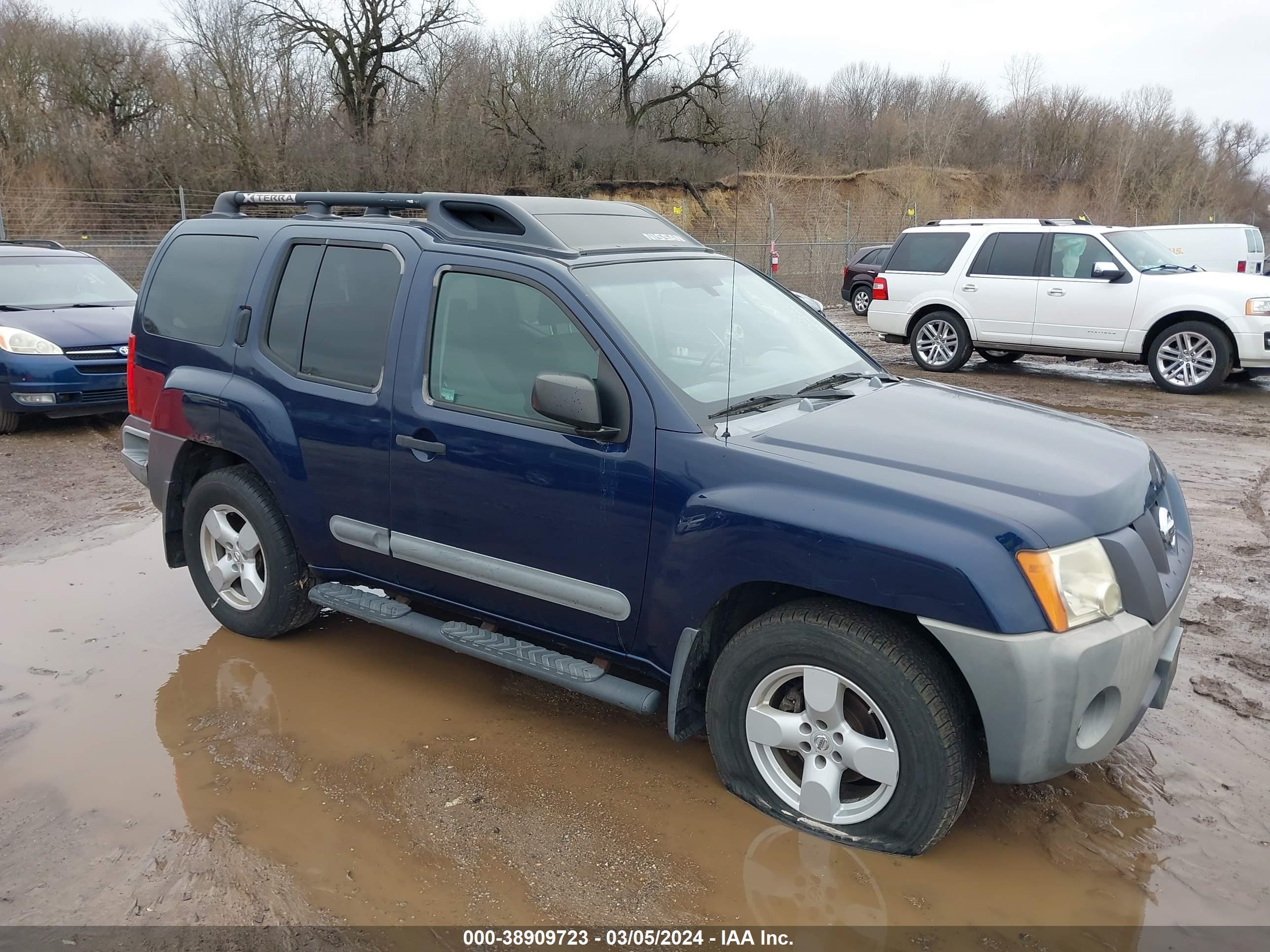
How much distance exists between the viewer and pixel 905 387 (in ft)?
13.1

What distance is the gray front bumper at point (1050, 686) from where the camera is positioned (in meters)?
2.63

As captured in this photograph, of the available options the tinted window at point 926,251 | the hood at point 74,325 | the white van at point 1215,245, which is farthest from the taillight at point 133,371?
the white van at point 1215,245

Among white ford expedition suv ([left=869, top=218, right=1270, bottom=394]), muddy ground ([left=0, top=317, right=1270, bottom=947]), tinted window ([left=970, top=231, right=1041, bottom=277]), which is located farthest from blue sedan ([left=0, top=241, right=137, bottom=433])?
tinted window ([left=970, top=231, right=1041, bottom=277])

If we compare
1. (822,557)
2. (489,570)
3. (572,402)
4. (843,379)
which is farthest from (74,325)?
(822,557)

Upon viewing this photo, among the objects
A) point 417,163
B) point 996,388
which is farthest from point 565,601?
point 417,163

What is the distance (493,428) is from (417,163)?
31.4 m

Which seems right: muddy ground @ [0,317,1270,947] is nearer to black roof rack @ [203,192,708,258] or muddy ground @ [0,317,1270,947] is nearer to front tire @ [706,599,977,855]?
front tire @ [706,599,977,855]

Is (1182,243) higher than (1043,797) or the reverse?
higher

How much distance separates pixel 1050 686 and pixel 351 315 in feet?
9.94

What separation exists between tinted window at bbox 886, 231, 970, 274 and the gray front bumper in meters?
10.7

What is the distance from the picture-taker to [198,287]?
15.3 feet

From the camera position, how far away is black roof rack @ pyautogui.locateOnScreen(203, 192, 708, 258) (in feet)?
12.5

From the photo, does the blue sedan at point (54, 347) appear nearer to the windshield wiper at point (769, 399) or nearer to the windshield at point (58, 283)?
the windshield at point (58, 283)

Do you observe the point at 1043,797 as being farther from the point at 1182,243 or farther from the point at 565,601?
the point at 1182,243
